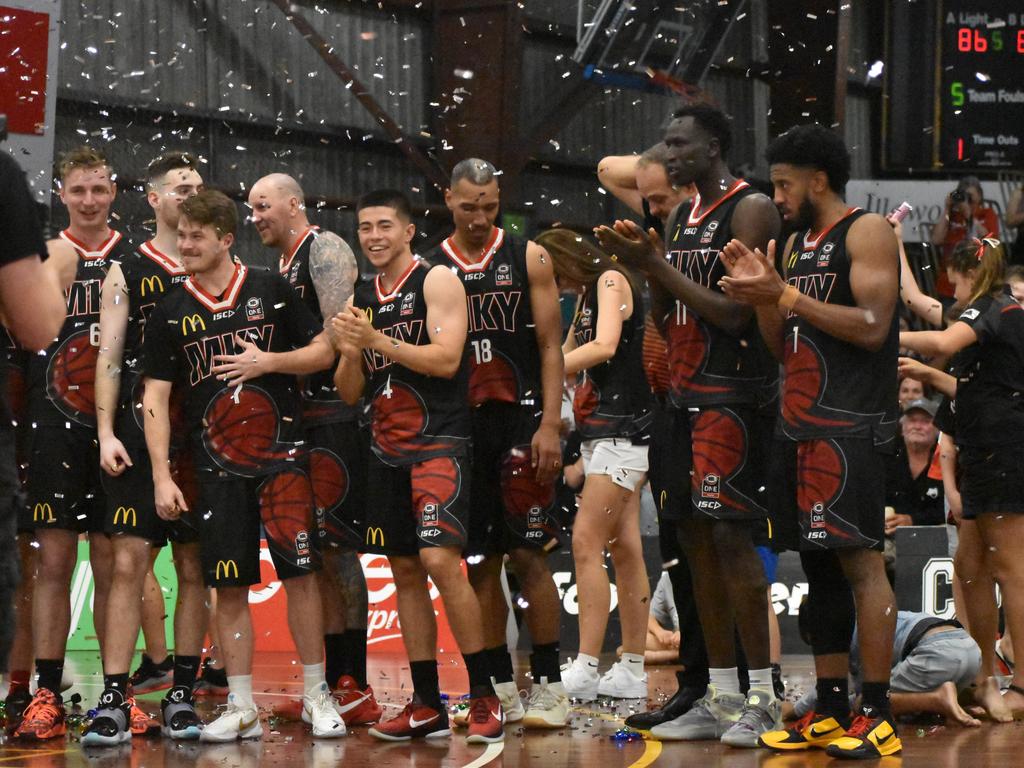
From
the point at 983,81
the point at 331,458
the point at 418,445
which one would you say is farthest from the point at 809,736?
the point at 983,81

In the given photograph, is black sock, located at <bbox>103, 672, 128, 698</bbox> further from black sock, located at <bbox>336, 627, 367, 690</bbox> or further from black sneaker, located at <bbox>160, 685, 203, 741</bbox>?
black sock, located at <bbox>336, 627, 367, 690</bbox>

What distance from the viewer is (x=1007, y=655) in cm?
827

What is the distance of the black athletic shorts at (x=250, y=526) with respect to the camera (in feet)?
18.9

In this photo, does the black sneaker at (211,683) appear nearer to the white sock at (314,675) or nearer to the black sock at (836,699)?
the white sock at (314,675)

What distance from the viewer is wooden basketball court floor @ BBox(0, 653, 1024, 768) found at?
514cm

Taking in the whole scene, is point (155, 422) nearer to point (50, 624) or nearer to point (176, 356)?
point (176, 356)

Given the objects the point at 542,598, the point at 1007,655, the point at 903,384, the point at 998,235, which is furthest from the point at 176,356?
the point at 998,235

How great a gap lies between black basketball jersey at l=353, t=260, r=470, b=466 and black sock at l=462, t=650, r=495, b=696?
82cm

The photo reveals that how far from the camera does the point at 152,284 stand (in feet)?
20.1

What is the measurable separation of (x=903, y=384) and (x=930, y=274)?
7.71 metres

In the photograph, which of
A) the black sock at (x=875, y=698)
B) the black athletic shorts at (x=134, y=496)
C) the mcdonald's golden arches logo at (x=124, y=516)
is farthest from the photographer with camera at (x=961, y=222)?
the mcdonald's golden arches logo at (x=124, y=516)

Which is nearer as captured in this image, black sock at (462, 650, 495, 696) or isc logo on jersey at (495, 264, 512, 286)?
black sock at (462, 650, 495, 696)

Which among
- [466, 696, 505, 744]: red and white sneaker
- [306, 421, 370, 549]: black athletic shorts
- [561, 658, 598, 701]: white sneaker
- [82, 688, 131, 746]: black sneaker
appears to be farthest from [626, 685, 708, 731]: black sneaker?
[82, 688, 131, 746]: black sneaker

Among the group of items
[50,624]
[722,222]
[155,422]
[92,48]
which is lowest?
[50,624]
